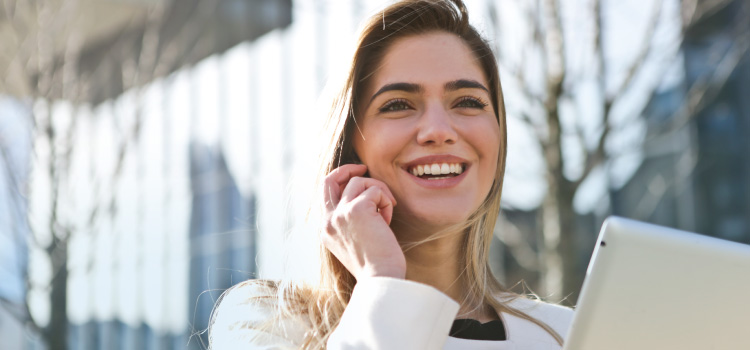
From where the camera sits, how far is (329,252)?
84.8 inches

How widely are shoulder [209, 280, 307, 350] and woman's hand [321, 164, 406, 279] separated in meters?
0.22

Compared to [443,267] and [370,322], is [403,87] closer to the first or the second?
[443,267]

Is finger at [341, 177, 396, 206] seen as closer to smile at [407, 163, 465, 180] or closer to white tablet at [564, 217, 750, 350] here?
smile at [407, 163, 465, 180]

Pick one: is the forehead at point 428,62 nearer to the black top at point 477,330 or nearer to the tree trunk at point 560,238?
the black top at point 477,330

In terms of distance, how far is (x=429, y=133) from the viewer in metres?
2.06

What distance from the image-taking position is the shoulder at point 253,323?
6.46ft

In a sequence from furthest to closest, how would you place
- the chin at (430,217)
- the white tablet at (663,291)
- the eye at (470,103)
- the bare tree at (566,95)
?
the bare tree at (566,95), the eye at (470,103), the chin at (430,217), the white tablet at (663,291)

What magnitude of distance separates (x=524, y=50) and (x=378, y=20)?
9.04 feet

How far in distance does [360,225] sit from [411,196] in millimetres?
222

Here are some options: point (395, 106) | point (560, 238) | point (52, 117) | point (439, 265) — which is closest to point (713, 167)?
point (560, 238)

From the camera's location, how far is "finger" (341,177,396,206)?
204cm

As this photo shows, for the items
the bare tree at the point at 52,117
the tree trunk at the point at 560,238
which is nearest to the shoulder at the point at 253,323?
the tree trunk at the point at 560,238

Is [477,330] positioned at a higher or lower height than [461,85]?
lower

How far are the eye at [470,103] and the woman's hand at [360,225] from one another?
0.32m
